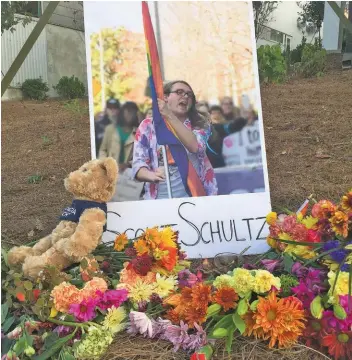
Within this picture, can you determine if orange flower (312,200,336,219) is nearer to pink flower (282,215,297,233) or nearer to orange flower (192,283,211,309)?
pink flower (282,215,297,233)

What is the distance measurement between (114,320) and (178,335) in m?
0.16

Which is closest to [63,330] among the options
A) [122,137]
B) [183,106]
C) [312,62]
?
[122,137]

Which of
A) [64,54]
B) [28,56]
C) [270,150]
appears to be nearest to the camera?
[270,150]

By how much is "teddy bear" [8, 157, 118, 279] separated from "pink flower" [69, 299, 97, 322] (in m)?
0.24

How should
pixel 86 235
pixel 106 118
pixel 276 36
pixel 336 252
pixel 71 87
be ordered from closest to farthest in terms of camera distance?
pixel 336 252, pixel 86 235, pixel 106 118, pixel 71 87, pixel 276 36

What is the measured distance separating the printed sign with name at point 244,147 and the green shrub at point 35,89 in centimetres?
233

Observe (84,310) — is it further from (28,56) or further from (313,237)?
(28,56)

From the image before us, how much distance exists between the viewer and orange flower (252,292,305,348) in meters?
1.01

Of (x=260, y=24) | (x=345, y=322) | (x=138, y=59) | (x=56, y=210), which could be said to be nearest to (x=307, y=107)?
(x=260, y=24)

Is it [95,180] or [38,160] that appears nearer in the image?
[95,180]

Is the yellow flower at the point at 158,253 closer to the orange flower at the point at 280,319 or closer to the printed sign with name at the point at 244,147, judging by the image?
the orange flower at the point at 280,319

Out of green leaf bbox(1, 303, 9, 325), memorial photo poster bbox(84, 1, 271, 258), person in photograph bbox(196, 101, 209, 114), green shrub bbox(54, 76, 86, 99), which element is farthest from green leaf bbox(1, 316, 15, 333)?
green shrub bbox(54, 76, 86, 99)

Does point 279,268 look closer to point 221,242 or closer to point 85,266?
point 221,242

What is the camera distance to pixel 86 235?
1324 mm
